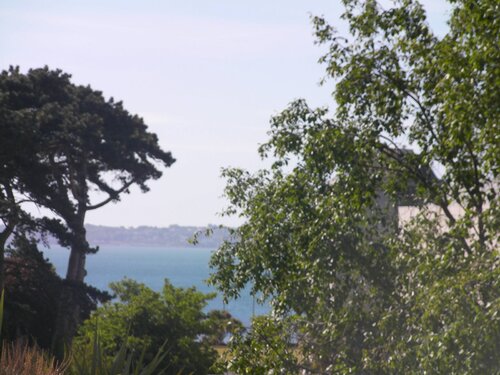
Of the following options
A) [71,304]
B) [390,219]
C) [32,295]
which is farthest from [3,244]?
[390,219]

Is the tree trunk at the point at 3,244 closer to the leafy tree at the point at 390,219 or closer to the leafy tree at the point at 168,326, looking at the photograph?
the leafy tree at the point at 168,326

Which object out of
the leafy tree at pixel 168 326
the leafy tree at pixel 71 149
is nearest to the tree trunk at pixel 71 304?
the leafy tree at pixel 71 149

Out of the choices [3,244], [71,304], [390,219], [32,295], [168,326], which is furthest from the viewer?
[71,304]

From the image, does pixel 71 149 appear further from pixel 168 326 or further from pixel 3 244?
pixel 168 326

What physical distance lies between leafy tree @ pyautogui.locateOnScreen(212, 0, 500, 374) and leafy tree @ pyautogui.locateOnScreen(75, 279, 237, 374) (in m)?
8.97

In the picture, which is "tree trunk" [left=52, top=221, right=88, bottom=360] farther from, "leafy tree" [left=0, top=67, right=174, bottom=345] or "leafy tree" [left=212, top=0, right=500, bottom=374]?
"leafy tree" [left=212, top=0, right=500, bottom=374]

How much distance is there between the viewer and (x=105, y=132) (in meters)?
40.8

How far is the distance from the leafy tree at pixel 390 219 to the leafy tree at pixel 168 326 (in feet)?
29.4

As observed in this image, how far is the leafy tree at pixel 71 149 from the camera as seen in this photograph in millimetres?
34438

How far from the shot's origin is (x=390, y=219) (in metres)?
15.7

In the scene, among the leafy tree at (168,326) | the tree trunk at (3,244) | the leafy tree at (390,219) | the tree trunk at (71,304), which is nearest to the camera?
the leafy tree at (390,219)

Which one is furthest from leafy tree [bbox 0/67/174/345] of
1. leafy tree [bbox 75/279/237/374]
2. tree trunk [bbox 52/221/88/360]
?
leafy tree [bbox 75/279/237/374]

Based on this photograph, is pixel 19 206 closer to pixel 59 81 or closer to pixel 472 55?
pixel 59 81

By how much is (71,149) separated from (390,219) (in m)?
24.2
